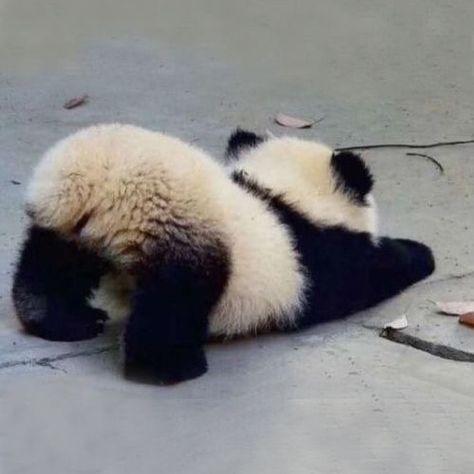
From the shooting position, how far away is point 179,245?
359 centimetres

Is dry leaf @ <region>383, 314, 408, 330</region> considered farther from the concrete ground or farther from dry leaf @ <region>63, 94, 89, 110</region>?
dry leaf @ <region>63, 94, 89, 110</region>

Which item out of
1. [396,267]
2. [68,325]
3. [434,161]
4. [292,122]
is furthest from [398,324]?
[292,122]

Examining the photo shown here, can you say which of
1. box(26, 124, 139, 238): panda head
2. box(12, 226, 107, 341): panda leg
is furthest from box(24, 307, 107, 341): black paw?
box(26, 124, 139, 238): panda head

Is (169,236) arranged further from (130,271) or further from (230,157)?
(230,157)

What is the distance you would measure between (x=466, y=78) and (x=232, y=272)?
387 centimetres

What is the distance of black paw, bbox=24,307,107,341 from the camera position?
3.86m

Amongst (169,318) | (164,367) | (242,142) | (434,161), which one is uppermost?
(242,142)

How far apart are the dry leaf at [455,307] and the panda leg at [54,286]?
1.11 m

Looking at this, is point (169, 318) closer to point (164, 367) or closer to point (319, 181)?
point (164, 367)

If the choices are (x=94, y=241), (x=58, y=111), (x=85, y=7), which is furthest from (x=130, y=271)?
(x=85, y=7)

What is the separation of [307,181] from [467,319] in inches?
26.1

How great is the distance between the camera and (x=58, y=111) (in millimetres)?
6855

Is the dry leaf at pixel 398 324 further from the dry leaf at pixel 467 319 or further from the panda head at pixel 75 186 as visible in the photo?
the panda head at pixel 75 186

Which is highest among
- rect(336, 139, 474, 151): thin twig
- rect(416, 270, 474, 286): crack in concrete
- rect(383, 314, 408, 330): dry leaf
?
rect(383, 314, 408, 330): dry leaf
